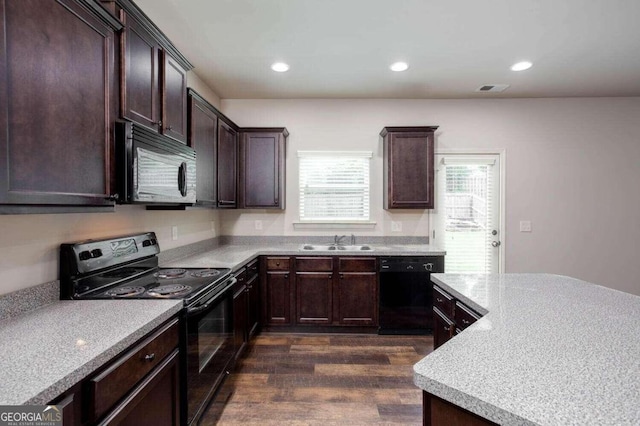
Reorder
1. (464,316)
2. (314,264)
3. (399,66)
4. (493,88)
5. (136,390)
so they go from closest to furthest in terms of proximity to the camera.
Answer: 1. (136,390)
2. (464,316)
3. (399,66)
4. (314,264)
5. (493,88)

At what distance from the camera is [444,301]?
1.99m

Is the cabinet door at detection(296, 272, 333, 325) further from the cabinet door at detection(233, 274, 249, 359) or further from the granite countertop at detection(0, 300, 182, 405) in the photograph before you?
the granite countertop at detection(0, 300, 182, 405)

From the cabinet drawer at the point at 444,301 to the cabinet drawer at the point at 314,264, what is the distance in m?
1.42

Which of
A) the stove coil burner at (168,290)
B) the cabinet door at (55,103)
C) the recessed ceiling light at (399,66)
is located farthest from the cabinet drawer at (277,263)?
the recessed ceiling light at (399,66)

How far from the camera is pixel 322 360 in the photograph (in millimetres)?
2861

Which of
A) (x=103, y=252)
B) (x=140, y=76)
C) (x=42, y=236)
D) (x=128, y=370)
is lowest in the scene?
(x=128, y=370)

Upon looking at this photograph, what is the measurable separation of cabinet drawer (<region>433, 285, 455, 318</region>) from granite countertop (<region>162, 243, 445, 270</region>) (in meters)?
1.24

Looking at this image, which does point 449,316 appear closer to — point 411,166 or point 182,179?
point 182,179

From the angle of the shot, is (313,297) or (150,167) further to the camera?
(313,297)

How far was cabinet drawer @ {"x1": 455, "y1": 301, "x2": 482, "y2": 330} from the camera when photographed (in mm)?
1603

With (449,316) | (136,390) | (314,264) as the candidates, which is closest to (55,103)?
(136,390)

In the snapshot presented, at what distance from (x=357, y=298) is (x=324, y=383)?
1074 millimetres

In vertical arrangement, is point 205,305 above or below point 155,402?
above

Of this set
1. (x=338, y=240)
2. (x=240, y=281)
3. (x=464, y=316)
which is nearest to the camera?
(x=464, y=316)
